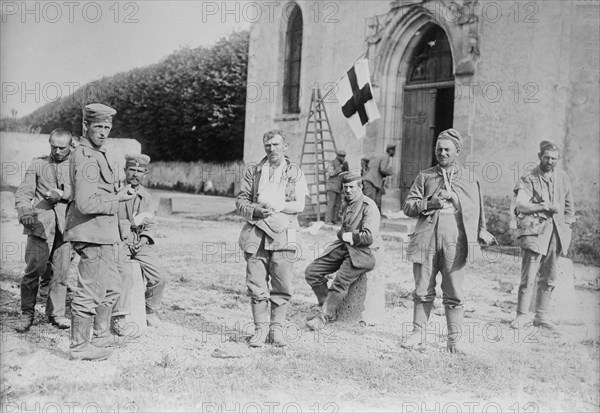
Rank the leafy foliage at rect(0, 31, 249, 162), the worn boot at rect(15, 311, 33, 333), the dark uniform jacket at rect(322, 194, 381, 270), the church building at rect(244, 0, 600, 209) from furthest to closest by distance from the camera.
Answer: the leafy foliage at rect(0, 31, 249, 162) < the church building at rect(244, 0, 600, 209) < the dark uniform jacket at rect(322, 194, 381, 270) < the worn boot at rect(15, 311, 33, 333)

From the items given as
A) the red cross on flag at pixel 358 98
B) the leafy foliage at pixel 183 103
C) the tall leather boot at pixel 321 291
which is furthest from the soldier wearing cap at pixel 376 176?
the leafy foliage at pixel 183 103

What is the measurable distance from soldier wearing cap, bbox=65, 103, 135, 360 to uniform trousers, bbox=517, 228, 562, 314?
12.6ft

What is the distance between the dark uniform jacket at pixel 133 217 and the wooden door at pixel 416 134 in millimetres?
8982

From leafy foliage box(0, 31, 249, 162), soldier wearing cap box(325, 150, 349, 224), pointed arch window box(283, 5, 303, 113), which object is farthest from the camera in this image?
leafy foliage box(0, 31, 249, 162)

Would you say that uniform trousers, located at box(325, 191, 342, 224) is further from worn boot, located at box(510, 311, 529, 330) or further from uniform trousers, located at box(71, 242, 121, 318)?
uniform trousers, located at box(71, 242, 121, 318)

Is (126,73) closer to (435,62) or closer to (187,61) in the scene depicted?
(187,61)

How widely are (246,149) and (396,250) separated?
8.58m

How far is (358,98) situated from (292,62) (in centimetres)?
480

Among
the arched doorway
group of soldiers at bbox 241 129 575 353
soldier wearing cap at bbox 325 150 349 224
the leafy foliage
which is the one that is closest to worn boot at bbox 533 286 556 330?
group of soldiers at bbox 241 129 575 353

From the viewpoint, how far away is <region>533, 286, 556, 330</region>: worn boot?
20.6 ft

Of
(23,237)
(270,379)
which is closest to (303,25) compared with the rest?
(23,237)

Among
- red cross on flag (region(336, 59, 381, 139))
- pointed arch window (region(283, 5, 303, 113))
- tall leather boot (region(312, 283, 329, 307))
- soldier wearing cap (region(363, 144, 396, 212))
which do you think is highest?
pointed arch window (region(283, 5, 303, 113))

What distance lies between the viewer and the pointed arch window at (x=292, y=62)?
17234 mm

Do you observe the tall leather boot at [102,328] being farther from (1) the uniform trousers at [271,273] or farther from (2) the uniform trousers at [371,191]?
(2) the uniform trousers at [371,191]
